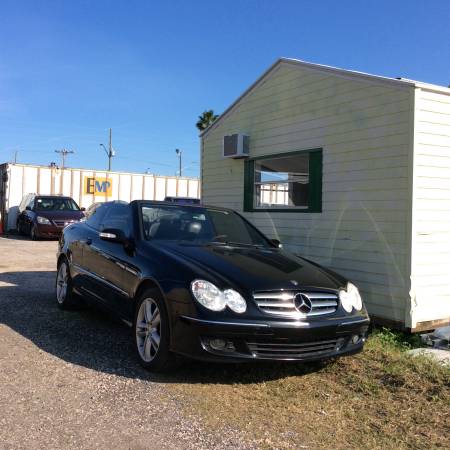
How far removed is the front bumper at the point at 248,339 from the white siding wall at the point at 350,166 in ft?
7.44

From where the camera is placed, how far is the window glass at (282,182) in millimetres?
7891

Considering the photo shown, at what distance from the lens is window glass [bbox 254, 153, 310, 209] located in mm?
7891

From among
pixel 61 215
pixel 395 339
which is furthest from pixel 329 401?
pixel 61 215

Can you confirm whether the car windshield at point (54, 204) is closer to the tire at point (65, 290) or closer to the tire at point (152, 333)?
the tire at point (65, 290)

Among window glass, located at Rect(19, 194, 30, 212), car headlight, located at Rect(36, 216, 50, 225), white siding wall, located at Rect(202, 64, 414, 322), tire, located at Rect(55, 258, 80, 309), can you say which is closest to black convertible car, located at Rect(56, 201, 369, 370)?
tire, located at Rect(55, 258, 80, 309)

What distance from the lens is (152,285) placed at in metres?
4.68

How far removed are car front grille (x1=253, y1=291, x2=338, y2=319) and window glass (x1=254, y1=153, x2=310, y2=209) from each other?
3.52m

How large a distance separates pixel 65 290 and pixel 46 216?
12.2 m

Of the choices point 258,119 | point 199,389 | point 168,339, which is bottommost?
point 199,389

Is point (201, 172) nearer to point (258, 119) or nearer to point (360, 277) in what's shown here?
point (258, 119)

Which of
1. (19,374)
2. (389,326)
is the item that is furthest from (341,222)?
(19,374)

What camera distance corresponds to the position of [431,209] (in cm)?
620

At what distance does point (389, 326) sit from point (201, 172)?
17.2 ft

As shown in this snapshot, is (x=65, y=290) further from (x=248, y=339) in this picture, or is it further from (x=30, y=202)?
Answer: (x=30, y=202)
